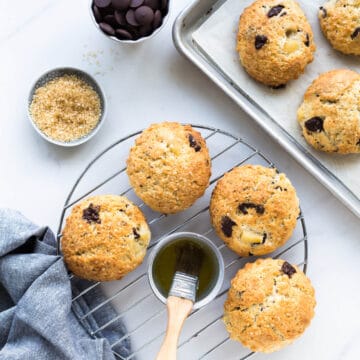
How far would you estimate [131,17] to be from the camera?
2143 millimetres

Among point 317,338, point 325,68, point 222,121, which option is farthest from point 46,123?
point 317,338

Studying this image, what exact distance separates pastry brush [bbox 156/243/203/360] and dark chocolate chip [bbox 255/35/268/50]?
684 mm

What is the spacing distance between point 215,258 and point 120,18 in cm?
83

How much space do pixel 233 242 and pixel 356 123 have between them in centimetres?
54

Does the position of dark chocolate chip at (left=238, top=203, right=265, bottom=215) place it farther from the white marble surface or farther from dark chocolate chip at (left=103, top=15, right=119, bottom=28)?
dark chocolate chip at (left=103, top=15, right=119, bottom=28)

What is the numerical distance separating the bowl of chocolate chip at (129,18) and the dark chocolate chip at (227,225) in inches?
25.4

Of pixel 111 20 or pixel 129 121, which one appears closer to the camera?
pixel 111 20

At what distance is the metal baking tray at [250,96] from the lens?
219cm

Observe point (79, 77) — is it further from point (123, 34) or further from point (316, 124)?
point (316, 124)

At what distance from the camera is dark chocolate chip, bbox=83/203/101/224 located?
2053mm

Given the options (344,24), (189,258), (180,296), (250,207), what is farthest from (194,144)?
(344,24)

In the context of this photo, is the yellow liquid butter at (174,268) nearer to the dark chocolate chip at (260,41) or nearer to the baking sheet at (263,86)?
the baking sheet at (263,86)

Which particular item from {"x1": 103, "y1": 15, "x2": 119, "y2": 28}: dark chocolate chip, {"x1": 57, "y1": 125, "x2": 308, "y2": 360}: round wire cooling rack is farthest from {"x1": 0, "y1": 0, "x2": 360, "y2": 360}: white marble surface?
{"x1": 103, "y1": 15, "x2": 119, "y2": 28}: dark chocolate chip

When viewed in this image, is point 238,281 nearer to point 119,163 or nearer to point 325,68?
point 119,163
